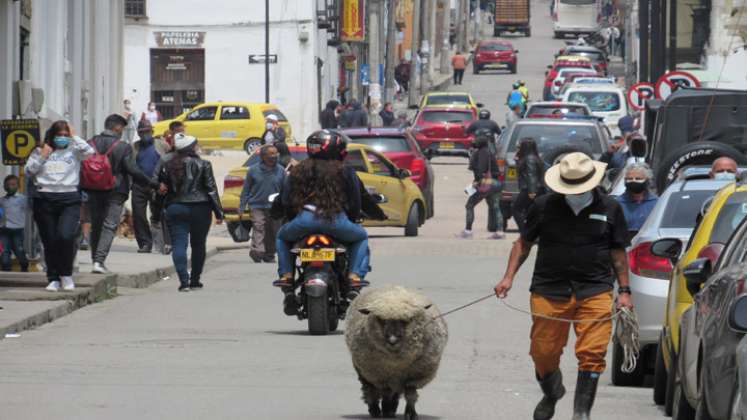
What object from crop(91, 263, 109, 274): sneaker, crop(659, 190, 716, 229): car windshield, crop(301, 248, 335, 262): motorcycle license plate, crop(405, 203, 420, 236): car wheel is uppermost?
crop(659, 190, 716, 229): car windshield

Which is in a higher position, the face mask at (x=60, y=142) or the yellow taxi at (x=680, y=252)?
the face mask at (x=60, y=142)

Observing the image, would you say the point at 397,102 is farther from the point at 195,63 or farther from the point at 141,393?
the point at 141,393

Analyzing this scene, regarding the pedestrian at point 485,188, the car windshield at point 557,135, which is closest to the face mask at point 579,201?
the pedestrian at point 485,188

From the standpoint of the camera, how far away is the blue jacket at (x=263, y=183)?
78.6 feet

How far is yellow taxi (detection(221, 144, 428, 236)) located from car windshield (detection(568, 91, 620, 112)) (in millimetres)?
19574

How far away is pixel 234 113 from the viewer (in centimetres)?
5047

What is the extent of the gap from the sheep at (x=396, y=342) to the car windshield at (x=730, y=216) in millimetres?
2161

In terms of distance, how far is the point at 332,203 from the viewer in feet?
48.6

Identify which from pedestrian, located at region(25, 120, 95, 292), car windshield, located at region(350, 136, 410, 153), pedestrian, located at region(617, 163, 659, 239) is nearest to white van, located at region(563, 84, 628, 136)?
car windshield, located at region(350, 136, 410, 153)

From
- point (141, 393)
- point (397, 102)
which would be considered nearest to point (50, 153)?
point (141, 393)

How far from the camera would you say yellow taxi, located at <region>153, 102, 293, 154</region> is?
164 feet

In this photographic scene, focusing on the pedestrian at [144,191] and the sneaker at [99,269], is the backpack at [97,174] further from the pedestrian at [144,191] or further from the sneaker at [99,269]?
the pedestrian at [144,191]

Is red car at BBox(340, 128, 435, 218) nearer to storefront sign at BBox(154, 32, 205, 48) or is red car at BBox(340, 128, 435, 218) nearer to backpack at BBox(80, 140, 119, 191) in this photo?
backpack at BBox(80, 140, 119, 191)

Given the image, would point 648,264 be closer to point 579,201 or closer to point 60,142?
point 579,201
